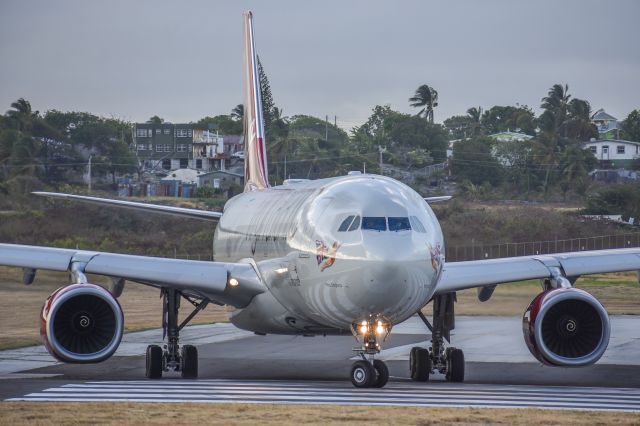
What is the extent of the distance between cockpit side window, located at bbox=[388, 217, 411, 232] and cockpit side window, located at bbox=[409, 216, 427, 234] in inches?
4.3

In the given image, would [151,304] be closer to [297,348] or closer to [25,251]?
[297,348]

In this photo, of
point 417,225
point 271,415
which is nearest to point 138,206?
point 417,225

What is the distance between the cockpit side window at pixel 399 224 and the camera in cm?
2178

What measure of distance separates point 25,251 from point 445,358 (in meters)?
8.75

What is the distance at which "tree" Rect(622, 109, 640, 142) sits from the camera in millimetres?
148625

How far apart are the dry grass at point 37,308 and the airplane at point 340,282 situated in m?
9.15

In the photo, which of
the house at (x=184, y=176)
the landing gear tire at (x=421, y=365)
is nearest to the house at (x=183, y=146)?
the house at (x=184, y=176)

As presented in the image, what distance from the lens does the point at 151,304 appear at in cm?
4928

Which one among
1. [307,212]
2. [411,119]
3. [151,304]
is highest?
[411,119]

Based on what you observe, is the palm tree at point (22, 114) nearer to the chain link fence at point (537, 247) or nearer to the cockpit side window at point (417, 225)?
the chain link fence at point (537, 247)

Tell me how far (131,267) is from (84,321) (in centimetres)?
189

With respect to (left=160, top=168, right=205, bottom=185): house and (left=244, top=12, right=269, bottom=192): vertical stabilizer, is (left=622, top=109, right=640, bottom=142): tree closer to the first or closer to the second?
(left=160, top=168, right=205, bottom=185): house

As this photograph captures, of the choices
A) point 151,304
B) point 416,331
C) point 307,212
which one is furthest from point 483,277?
point 151,304

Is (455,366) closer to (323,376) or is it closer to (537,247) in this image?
(323,376)
